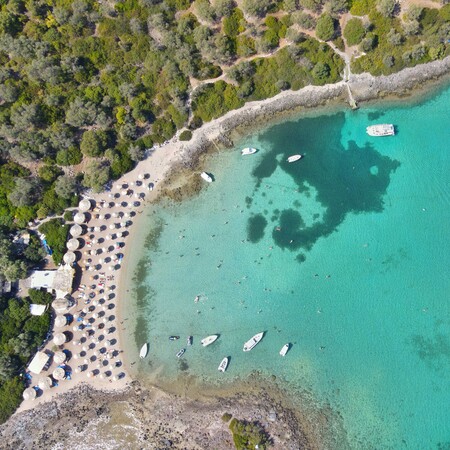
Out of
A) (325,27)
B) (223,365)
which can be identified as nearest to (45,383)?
(223,365)

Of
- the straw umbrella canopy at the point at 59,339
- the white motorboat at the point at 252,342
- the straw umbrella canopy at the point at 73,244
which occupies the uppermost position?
the straw umbrella canopy at the point at 73,244

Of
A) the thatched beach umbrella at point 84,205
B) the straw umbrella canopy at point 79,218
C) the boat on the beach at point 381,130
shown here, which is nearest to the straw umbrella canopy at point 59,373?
the straw umbrella canopy at point 79,218

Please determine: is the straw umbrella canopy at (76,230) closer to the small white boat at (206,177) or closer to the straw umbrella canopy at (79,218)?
the straw umbrella canopy at (79,218)

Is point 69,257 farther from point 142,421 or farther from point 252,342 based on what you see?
point 252,342

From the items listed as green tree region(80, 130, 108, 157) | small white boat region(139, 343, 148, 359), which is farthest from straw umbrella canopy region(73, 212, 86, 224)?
small white boat region(139, 343, 148, 359)

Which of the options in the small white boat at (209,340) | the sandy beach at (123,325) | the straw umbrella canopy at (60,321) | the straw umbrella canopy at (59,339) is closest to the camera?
the sandy beach at (123,325)

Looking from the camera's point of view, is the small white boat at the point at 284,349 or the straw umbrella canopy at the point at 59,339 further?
the small white boat at the point at 284,349
